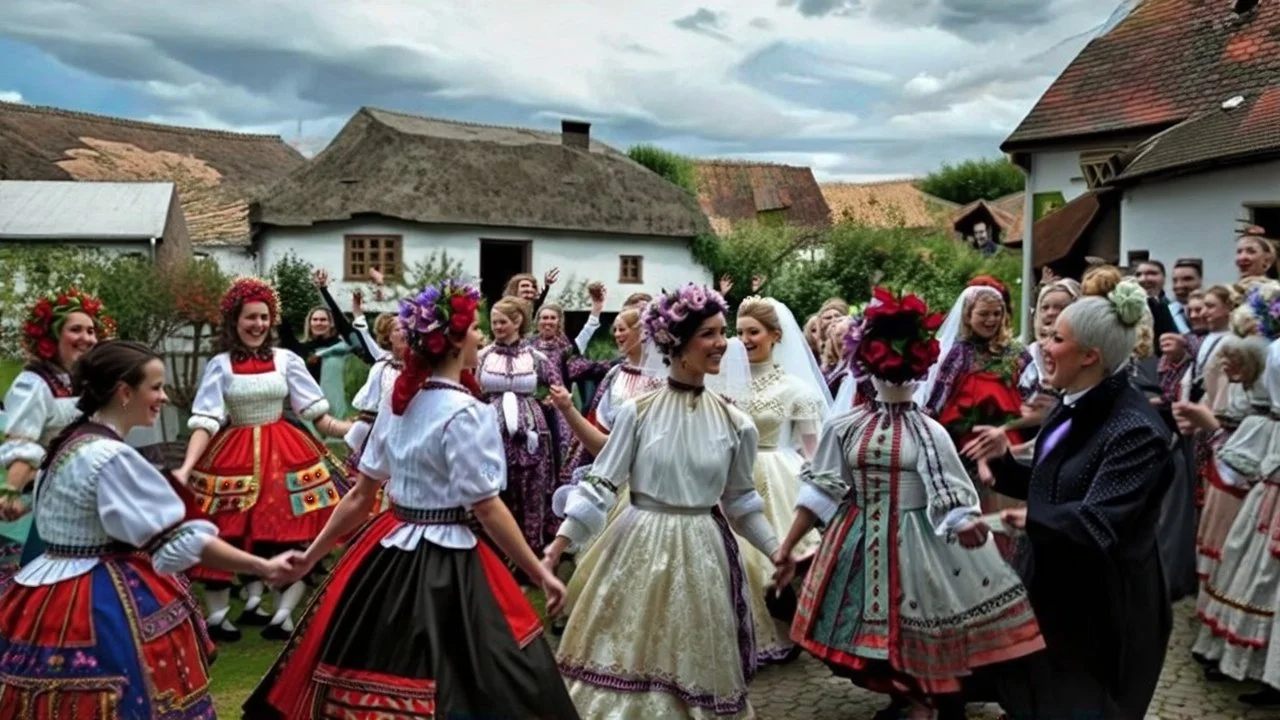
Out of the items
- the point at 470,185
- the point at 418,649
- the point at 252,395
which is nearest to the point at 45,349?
the point at 252,395

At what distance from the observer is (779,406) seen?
6430mm

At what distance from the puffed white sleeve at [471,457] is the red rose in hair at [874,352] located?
5.61 feet

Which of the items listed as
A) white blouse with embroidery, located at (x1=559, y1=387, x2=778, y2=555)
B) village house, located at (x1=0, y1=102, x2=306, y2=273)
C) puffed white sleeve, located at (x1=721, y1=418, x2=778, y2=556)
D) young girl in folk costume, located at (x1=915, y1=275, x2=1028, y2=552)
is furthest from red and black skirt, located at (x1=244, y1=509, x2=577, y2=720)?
village house, located at (x1=0, y1=102, x2=306, y2=273)

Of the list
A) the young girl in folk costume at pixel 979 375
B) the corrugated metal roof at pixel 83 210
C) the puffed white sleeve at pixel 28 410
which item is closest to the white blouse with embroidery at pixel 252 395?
the puffed white sleeve at pixel 28 410

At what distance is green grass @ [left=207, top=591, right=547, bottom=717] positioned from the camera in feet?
18.6

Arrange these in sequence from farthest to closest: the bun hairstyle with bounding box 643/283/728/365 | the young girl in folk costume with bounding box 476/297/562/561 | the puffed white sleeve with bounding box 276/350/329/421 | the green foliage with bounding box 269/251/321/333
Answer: the green foliage with bounding box 269/251/321/333 < the young girl in folk costume with bounding box 476/297/562/561 < the puffed white sleeve with bounding box 276/350/329/421 < the bun hairstyle with bounding box 643/283/728/365

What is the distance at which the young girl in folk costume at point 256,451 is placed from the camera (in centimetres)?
646

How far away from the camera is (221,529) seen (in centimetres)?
642

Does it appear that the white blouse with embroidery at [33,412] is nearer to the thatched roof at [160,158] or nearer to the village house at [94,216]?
the village house at [94,216]

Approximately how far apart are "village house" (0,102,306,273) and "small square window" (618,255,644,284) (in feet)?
33.5

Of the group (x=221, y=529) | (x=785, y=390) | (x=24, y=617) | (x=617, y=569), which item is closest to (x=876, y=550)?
(x=617, y=569)

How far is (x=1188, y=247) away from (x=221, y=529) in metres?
15.3

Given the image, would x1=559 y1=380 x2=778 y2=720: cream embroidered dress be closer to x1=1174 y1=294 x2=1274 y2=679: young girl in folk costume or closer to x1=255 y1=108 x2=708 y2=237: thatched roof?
x1=1174 y1=294 x2=1274 y2=679: young girl in folk costume

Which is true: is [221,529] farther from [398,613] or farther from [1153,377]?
[1153,377]
